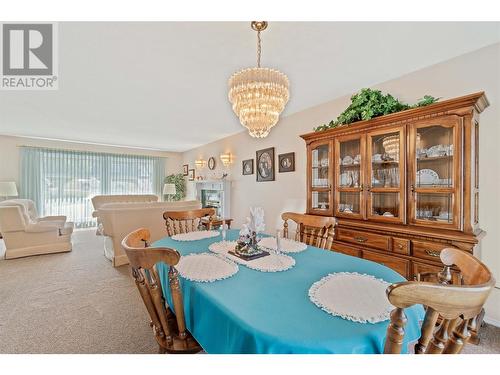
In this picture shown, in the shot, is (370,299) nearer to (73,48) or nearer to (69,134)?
(73,48)

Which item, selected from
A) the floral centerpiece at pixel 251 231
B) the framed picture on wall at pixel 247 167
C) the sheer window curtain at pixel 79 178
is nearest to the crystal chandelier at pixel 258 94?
the floral centerpiece at pixel 251 231

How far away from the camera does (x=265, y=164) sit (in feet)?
A: 14.2

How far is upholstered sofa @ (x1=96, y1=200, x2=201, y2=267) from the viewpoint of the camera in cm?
330

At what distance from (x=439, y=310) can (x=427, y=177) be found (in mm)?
1772

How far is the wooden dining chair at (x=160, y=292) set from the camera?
1.01 m

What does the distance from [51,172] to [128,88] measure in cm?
498

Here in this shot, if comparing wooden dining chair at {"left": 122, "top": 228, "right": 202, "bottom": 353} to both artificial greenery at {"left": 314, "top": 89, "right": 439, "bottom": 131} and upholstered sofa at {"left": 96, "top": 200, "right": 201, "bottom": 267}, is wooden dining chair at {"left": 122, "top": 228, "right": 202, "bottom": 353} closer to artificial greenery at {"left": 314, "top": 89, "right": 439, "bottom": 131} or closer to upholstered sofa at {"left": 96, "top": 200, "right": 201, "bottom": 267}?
artificial greenery at {"left": 314, "top": 89, "right": 439, "bottom": 131}

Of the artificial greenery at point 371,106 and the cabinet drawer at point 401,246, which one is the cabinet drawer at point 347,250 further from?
the artificial greenery at point 371,106

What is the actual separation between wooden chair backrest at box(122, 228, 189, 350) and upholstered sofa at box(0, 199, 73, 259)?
13.0 ft

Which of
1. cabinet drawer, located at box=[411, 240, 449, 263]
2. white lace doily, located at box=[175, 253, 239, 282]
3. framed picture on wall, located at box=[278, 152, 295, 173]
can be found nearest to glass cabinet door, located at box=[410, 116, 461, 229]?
cabinet drawer, located at box=[411, 240, 449, 263]

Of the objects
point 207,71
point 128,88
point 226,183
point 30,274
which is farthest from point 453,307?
point 226,183

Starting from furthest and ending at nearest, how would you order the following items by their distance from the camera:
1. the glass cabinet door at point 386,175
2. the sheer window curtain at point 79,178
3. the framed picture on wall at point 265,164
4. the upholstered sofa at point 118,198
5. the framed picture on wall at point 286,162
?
the upholstered sofa at point 118,198, the sheer window curtain at point 79,178, the framed picture on wall at point 265,164, the framed picture on wall at point 286,162, the glass cabinet door at point 386,175

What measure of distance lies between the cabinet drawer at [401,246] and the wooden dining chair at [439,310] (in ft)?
4.78

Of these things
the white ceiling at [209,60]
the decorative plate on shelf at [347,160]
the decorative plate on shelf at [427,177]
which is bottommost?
the decorative plate on shelf at [427,177]
